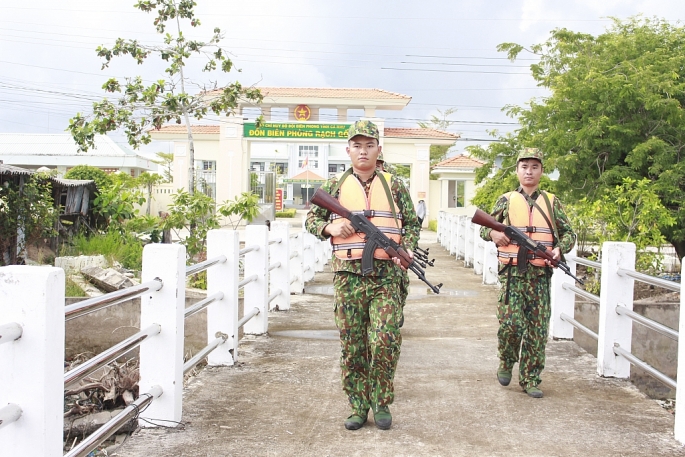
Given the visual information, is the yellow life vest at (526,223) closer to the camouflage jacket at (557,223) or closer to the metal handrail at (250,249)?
the camouflage jacket at (557,223)

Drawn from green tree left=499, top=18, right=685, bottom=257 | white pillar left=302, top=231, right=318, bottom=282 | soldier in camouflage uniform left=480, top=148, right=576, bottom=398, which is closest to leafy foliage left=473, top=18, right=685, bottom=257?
A: green tree left=499, top=18, right=685, bottom=257

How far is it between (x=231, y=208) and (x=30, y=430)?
9.41 meters

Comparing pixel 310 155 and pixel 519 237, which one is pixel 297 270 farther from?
pixel 310 155

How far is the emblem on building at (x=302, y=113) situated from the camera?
119ft

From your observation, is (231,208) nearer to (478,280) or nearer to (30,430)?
(478,280)

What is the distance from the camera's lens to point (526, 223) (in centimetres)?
571

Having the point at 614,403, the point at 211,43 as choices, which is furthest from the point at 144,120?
the point at 614,403

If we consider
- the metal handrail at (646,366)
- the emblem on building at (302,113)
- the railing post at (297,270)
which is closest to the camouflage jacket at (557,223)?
the metal handrail at (646,366)

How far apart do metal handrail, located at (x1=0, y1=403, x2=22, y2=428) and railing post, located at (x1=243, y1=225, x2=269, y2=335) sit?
4645mm

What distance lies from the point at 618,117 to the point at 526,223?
12.6 metres

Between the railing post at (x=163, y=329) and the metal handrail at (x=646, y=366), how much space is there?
9.93 feet

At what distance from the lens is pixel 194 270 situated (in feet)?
17.2

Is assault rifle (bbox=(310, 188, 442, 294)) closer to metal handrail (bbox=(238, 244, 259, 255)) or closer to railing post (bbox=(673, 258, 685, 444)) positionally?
railing post (bbox=(673, 258, 685, 444))

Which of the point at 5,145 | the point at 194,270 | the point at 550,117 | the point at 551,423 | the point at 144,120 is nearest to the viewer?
the point at 551,423
